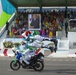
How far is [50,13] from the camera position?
1540 inches

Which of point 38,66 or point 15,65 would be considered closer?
point 38,66

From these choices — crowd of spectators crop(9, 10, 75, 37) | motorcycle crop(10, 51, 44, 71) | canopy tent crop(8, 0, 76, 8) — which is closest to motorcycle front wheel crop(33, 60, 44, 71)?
motorcycle crop(10, 51, 44, 71)

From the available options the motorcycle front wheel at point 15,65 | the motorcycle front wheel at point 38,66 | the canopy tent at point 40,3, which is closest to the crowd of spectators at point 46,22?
the canopy tent at point 40,3

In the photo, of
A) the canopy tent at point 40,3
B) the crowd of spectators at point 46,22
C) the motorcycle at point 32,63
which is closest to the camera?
the motorcycle at point 32,63

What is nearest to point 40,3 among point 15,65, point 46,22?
point 46,22

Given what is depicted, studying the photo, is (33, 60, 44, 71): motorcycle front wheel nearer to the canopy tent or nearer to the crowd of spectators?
the crowd of spectators

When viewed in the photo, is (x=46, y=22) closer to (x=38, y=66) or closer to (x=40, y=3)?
(x=40, y=3)

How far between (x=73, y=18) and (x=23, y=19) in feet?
19.3

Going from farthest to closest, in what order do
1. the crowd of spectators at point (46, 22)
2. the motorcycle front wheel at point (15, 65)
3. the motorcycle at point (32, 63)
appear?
the crowd of spectators at point (46, 22) < the motorcycle front wheel at point (15, 65) < the motorcycle at point (32, 63)

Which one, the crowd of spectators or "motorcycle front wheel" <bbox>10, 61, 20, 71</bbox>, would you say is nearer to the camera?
"motorcycle front wheel" <bbox>10, 61, 20, 71</bbox>

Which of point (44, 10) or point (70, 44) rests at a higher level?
point (44, 10)

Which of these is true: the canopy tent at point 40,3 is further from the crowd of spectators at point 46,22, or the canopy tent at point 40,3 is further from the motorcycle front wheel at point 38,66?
the motorcycle front wheel at point 38,66

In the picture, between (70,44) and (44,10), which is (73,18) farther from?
(70,44)

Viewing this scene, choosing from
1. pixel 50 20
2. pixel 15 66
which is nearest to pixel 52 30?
pixel 50 20
